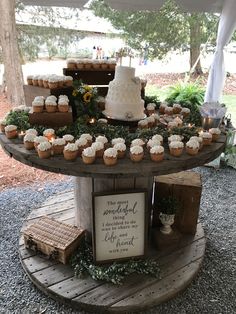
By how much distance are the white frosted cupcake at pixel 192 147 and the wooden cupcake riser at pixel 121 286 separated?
2.59 feet

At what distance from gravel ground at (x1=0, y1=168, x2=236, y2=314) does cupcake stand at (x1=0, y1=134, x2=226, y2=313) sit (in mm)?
66

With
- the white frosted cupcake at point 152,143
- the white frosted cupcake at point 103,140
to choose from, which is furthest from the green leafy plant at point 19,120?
the white frosted cupcake at point 152,143

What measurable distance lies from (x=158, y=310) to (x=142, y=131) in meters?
0.98

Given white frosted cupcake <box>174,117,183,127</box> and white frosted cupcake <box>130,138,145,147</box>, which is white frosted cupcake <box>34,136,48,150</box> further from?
white frosted cupcake <box>174,117,183,127</box>

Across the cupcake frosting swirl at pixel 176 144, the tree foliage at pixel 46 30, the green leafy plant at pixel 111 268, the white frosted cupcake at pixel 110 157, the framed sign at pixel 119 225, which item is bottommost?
the green leafy plant at pixel 111 268

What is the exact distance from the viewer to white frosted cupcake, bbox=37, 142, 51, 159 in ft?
4.34

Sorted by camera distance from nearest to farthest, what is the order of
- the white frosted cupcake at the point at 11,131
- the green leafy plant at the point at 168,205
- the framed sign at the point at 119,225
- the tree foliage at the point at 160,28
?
1. the white frosted cupcake at the point at 11,131
2. the framed sign at the point at 119,225
3. the green leafy plant at the point at 168,205
4. the tree foliage at the point at 160,28

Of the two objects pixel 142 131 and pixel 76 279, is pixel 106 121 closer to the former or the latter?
pixel 142 131

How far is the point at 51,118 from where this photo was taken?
1612 mm

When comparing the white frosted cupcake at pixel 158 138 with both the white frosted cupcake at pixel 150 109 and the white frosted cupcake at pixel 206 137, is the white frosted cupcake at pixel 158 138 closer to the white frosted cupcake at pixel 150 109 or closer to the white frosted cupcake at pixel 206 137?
the white frosted cupcake at pixel 206 137

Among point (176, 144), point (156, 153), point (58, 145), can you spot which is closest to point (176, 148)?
point (176, 144)

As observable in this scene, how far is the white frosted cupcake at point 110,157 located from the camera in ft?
4.27

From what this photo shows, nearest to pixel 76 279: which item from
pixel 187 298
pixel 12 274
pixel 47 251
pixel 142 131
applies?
pixel 47 251

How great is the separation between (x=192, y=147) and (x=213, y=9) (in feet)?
8.13
